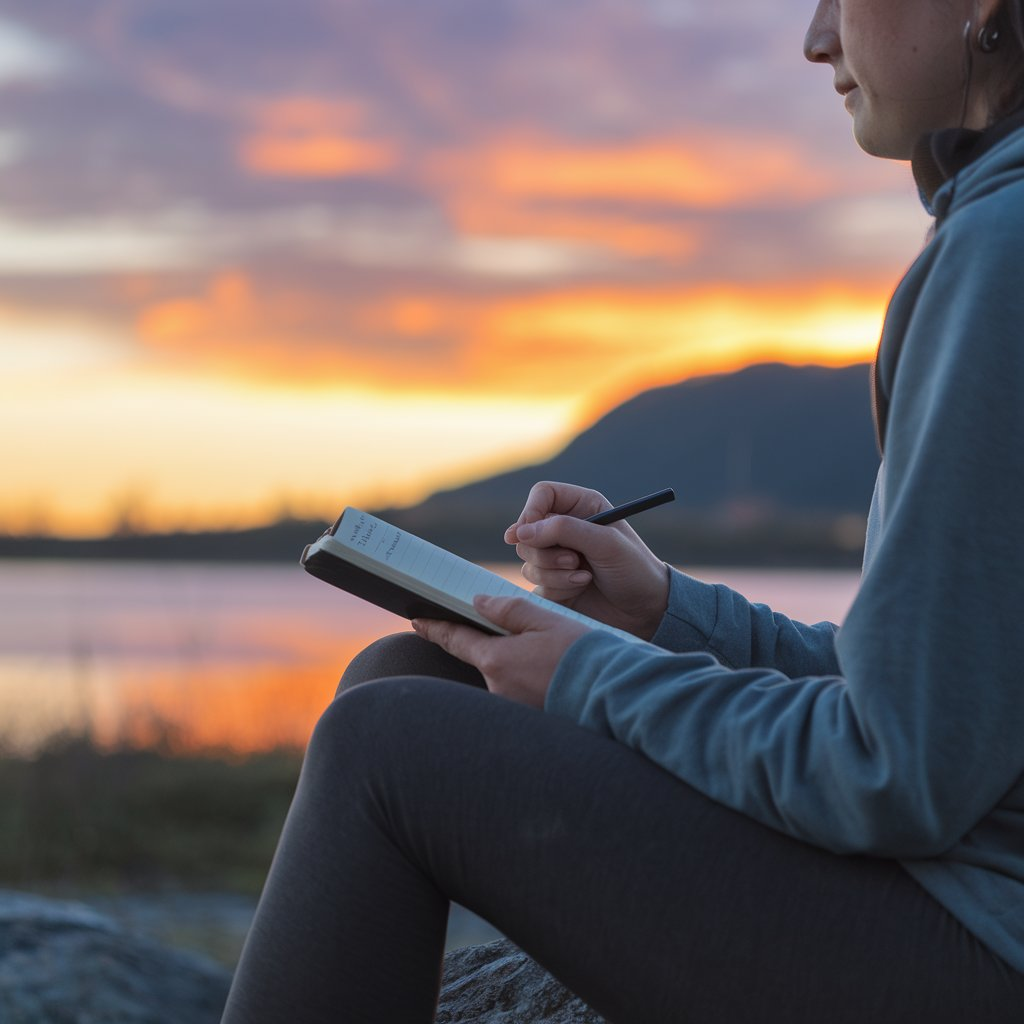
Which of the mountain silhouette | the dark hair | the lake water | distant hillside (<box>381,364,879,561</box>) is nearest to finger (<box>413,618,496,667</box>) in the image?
the dark hair

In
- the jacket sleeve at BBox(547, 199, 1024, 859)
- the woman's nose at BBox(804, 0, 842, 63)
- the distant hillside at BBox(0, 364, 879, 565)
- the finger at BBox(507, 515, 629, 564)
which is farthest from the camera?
the distant hillside at BBox(0, 364, 879, 565)

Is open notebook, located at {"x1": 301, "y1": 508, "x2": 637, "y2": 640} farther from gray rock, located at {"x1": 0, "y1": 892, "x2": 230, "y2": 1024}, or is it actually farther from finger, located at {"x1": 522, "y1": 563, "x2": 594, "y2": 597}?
gray rock, located at {"x1": 0, "y1": 892, "x2": 230, "y2": 1024}

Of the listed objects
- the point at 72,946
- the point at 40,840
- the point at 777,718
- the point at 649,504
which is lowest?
the point at 40,840

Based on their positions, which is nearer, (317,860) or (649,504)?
(317,860)

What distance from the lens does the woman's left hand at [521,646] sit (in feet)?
3.79

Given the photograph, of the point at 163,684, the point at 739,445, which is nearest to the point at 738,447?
the point at 739,445

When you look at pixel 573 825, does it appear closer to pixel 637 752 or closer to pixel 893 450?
pixel 637 752

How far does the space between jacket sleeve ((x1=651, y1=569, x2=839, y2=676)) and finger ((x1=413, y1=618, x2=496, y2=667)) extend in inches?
16.5

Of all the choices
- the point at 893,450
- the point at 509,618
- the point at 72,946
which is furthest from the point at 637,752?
the point at 72,946

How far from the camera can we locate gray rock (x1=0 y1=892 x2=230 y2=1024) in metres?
2.41

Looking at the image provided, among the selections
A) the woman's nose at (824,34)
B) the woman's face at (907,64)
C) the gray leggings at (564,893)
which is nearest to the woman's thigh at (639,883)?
the gray leggings at (564,893)

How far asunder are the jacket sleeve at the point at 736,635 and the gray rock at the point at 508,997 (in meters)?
0.51

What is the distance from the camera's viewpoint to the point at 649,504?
1.72 metres

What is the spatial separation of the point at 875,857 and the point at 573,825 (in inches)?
9.6
